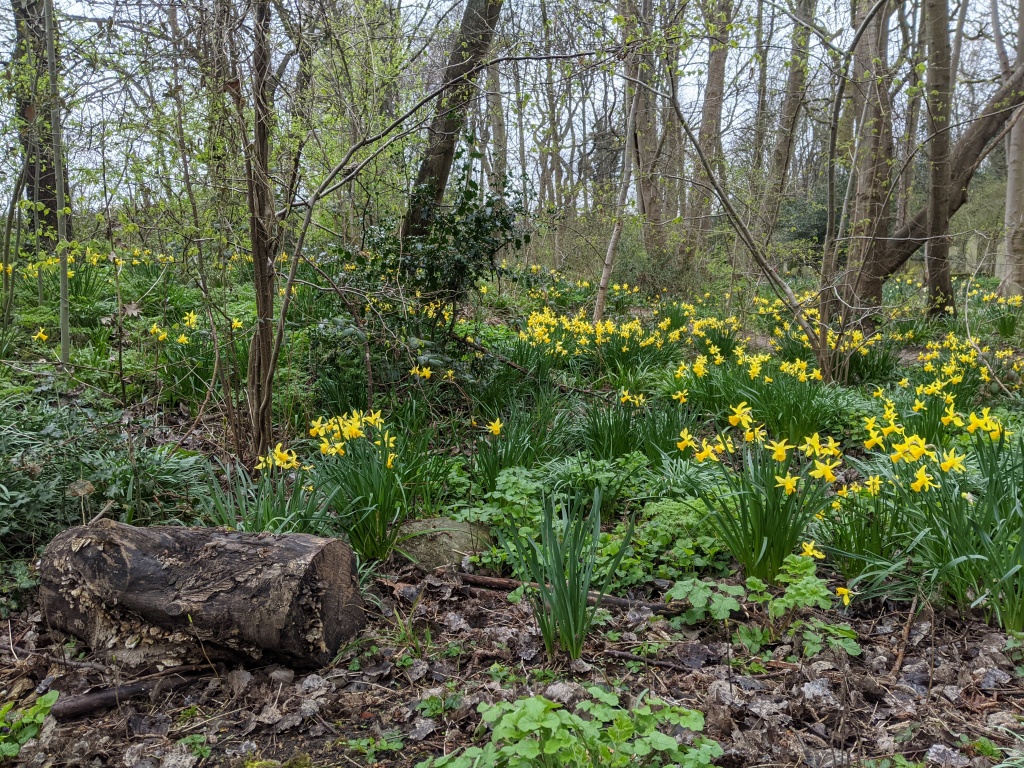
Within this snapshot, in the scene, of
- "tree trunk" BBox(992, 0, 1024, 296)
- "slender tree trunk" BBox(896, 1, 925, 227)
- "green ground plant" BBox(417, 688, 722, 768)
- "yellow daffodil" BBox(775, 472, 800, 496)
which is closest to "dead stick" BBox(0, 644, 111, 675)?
"green ground plant" BBox(417, 688, 722, 768)

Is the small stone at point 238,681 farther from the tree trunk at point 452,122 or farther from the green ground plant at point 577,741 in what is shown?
the tree trunk at point 452,122

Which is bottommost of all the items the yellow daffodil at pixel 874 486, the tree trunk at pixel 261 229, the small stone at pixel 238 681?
the small stone at pixel 238 681

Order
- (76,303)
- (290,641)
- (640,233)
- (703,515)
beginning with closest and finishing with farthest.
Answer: (290,641) → (703,515) → (76,303) → (640,233)

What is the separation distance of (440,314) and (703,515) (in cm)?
268

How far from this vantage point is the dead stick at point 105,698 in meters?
1.95

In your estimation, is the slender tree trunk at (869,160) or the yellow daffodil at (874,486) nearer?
the yellow daffodil at (874,486)

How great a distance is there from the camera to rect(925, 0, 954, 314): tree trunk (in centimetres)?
713

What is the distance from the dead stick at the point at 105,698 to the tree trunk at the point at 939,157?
7.43 m

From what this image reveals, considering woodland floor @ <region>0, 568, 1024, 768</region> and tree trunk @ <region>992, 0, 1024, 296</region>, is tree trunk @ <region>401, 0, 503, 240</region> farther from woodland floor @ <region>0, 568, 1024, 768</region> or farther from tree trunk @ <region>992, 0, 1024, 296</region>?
tree trunk @ <region>992, 0, 1024, 296</region>

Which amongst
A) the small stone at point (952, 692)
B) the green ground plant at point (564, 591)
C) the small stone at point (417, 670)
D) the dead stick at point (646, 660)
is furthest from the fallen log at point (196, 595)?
the small stone at point (952, 692)

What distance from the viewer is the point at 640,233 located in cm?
1184

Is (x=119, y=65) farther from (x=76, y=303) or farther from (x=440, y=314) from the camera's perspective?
(x=76, y=303)

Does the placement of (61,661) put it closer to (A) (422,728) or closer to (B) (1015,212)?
(A) (422,728)

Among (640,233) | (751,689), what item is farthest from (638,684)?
(640,233)
